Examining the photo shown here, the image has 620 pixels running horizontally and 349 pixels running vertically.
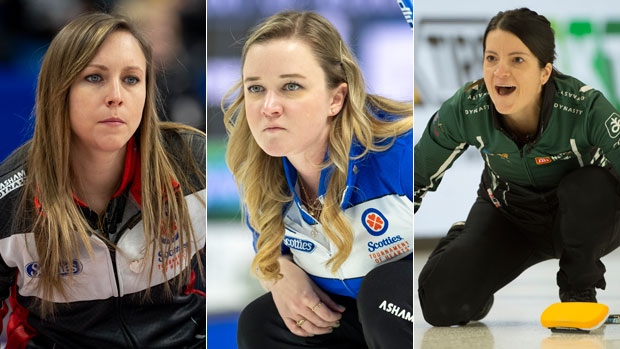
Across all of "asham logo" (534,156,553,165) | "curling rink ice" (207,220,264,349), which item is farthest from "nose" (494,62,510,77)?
"curling rink ice" (207,220,264,349)

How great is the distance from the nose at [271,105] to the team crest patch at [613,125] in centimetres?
141

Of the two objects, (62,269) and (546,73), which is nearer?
(62,269)

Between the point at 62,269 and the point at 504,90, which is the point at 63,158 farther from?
the point at 504,90

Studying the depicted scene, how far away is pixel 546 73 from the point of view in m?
3.50

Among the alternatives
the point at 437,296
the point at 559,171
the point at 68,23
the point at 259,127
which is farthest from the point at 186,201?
the point at 559,171

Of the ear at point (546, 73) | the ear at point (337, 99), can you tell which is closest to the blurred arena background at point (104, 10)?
the ear at point (337, 99)

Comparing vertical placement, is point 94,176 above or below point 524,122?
below

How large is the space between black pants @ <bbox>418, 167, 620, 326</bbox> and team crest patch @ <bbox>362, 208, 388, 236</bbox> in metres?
0.93

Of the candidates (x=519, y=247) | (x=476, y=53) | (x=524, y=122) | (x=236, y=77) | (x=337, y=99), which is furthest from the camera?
(x=476, y=53)

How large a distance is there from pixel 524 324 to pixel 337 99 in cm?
136

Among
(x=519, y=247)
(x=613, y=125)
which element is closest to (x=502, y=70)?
(x=613, y=125)

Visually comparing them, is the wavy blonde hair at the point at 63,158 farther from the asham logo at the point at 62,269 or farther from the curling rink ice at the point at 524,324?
the curling rink ice at the point at 524,324

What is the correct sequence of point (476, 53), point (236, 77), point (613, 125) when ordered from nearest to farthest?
point (236, 77), point (613, 125), point (476, 53)

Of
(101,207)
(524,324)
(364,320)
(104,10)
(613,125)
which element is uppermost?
(104,10)
